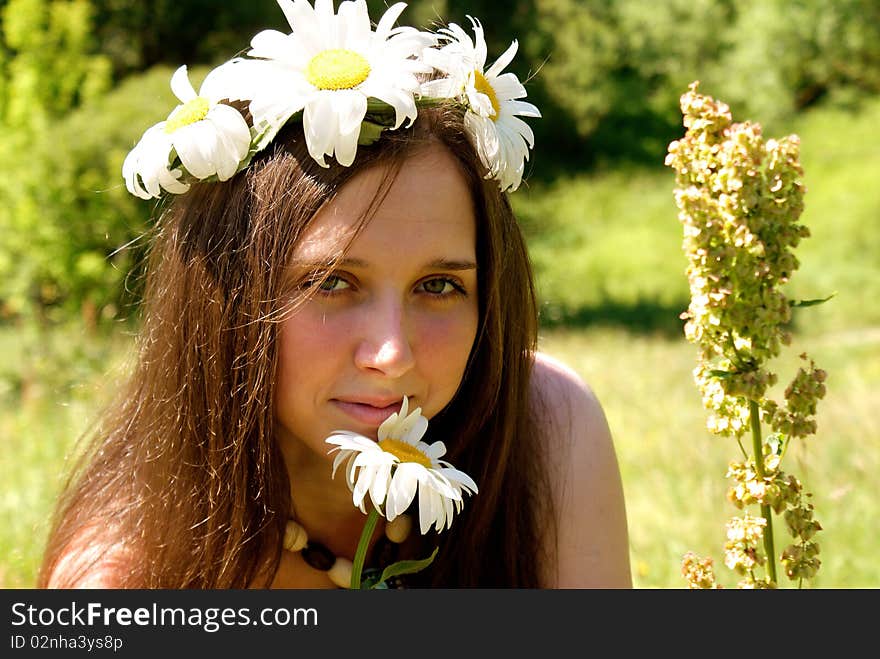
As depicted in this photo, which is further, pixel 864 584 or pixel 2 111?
pixel 2 111

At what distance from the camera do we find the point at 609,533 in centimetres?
237

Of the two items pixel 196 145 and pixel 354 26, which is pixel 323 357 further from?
pixel 354 26

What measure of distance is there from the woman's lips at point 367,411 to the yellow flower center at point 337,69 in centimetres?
52

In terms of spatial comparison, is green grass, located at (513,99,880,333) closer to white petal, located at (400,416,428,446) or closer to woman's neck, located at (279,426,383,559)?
woman's neck, located at (279,426,383,559)

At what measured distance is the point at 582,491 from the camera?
2387 mm

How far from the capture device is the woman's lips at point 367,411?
5.81 feet

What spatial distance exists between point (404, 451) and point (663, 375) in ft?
18.7

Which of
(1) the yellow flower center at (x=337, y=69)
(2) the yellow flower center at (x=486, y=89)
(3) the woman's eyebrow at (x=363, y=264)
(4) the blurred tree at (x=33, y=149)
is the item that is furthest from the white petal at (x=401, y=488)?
(4) the blurred tree at (x=33, y=149)

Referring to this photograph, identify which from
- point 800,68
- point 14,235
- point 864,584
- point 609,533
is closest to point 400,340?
point 609,533

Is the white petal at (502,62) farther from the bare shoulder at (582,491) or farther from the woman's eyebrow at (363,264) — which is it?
the bare shoulder at (582,491)

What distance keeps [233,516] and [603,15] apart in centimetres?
1637

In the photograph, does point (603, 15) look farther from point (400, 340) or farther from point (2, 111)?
point (400, 340)

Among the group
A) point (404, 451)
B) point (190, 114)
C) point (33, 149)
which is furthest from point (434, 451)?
point (33, 149)

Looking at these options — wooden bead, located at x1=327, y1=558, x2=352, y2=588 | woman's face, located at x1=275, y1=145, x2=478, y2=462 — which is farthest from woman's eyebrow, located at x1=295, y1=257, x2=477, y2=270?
wooden bead, located at x1=327, y1=558, x2=352, y2=588
